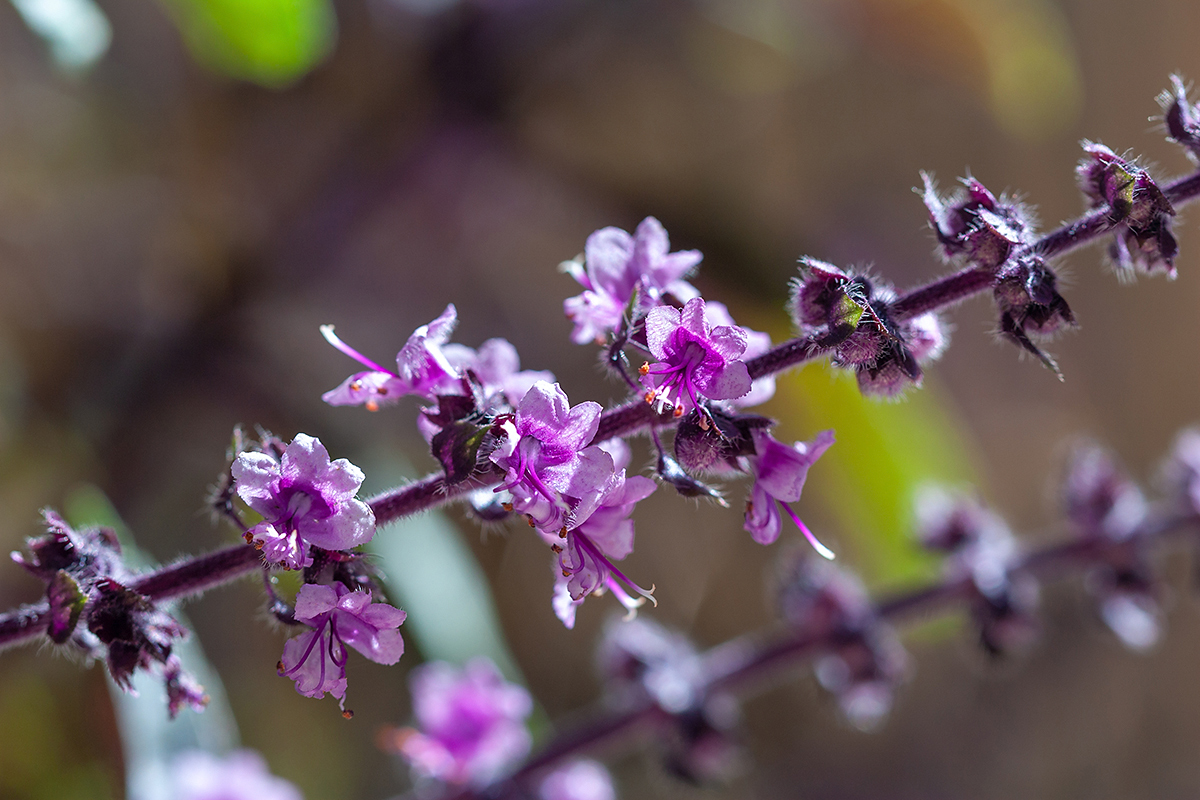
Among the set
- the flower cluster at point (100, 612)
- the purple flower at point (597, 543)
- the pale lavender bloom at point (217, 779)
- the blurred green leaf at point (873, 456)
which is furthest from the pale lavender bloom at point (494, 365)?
the blurred green leaf at point (873, 456)

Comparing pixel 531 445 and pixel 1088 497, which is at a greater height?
pixel 1088 497

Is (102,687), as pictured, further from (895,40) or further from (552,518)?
(895,40)

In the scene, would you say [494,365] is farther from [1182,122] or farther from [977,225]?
[1182,122]

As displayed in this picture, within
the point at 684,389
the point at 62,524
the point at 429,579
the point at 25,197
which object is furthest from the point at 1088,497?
the point at 25,197

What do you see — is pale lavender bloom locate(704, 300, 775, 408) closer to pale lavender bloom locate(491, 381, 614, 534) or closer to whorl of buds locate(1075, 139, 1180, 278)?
pale lavender bloom locate(491, 381, 614, 534)

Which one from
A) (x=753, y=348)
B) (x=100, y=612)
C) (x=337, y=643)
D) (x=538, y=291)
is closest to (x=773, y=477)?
(x=753, y=348)
